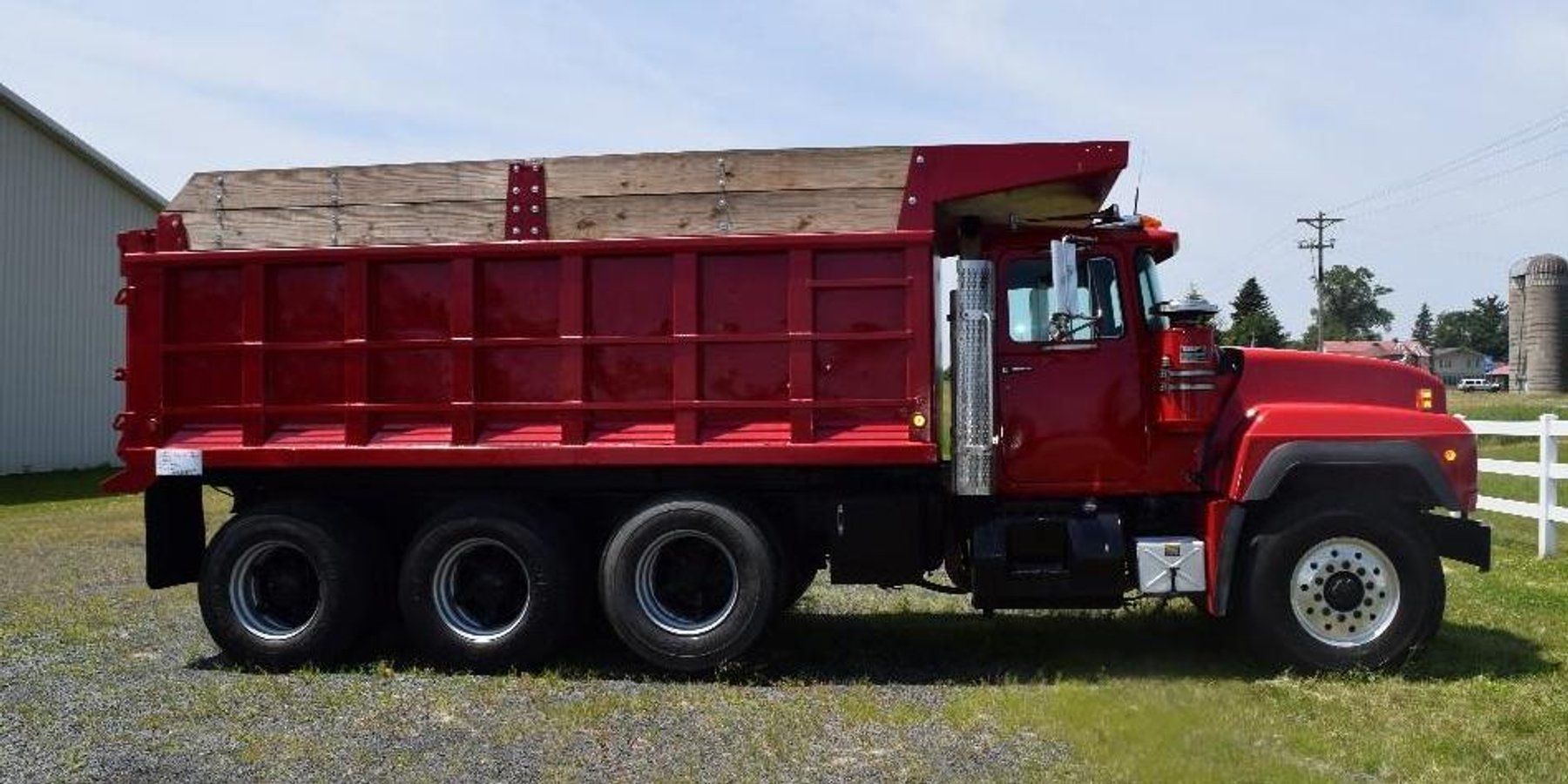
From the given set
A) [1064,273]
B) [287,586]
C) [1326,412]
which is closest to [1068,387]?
[1064,273]

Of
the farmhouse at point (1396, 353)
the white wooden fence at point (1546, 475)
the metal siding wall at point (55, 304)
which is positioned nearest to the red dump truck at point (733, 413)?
the farmhouse at point (1396, 353)

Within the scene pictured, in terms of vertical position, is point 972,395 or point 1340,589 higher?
point 972,395

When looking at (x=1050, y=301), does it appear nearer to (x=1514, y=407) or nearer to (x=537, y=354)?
(x=537, y=354)

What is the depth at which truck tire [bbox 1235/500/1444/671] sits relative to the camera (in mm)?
7398

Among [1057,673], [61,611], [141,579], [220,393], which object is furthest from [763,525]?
[141,579]

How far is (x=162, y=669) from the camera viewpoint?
7.97 metres

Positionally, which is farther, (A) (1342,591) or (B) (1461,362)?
(B) (1461,362)

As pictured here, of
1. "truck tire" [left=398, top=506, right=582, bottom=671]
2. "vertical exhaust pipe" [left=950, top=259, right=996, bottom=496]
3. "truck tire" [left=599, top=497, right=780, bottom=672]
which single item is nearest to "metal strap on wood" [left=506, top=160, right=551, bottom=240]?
"truck tire" [left=398, top=506, right=582, bottom=671]

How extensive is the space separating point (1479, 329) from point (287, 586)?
163370 millimetres

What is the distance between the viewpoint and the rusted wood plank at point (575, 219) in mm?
7574

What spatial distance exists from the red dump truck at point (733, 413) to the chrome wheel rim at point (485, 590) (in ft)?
0.07

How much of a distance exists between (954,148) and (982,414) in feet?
5.06

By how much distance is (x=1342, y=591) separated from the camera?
7.50 metres

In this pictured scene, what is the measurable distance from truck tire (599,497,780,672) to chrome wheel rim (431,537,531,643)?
645 mm
